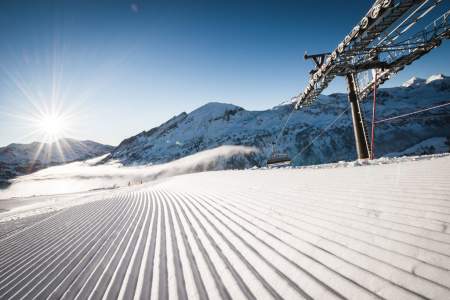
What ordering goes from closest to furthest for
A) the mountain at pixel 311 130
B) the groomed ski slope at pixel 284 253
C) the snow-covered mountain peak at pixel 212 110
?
1. the groomed ski slope at pixel 284 253
2. the mountain at pixel 311 130
3. the snow-covered mountain peak at pixel 212 110

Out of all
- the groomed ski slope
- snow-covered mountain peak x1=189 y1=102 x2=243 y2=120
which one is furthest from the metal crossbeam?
snow-covered mountain peak x1=189 y1=102 x2=243 y2=120

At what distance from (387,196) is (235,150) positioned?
65.0 meters

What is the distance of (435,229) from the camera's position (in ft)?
10.1

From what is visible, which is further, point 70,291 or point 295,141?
point 295,141

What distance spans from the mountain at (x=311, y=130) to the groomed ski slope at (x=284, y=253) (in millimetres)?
45901

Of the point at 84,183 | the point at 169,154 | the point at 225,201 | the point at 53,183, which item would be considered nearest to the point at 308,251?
the point at 225,201

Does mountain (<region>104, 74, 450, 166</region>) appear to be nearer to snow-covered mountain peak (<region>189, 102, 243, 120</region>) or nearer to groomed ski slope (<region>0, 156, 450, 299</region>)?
snow-covered mountain peak (<region>189, 102, 243, 120</region>)

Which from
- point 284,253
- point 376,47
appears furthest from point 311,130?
point 284,253

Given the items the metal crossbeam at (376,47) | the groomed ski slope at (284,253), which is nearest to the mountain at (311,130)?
the metal crossbeam at (376,47)

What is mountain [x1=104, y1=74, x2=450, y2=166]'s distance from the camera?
60250 millimetres

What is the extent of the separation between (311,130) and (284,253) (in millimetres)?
72224

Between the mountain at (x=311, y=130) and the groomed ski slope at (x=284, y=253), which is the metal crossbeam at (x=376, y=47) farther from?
the mountain at (x=311, y=130)

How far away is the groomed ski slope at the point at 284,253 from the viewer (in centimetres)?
262

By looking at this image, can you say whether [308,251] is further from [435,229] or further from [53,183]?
[53,183]
